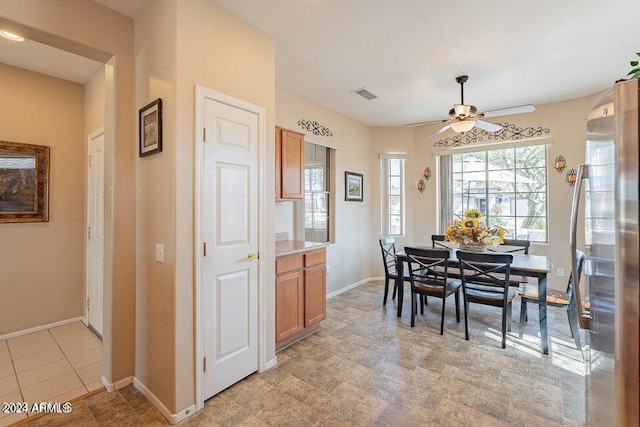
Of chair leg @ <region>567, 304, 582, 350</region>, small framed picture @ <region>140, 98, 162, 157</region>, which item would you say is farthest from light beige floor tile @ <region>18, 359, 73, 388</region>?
chair leg @ <region>567, 304, 582, 350</region>

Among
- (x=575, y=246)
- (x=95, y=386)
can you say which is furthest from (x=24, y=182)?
(x=575, y=246)

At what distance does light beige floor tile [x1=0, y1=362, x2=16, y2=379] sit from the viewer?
237 cm

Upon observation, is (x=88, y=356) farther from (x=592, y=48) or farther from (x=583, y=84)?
(x=583, y=84)

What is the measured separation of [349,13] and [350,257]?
11.6 feet

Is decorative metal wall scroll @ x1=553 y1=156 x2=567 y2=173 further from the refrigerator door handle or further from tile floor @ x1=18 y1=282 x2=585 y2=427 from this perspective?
the refrigerator door handle

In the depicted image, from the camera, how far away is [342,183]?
15.7 feet

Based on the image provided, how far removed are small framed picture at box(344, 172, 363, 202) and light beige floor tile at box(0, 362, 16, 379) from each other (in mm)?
4130

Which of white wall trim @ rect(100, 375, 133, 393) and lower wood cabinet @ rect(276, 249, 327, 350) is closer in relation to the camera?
white wall trim @ rect(100, 375, 133, 393)

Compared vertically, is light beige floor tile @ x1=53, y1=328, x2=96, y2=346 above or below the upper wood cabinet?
below

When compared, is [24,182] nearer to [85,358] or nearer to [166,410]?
[85,358]

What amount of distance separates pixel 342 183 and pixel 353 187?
33 centimetres

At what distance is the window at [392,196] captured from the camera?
5.53 metres

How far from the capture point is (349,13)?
2.30 m

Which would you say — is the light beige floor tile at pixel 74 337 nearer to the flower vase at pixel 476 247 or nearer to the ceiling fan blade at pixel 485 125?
the flower vase at pixel 476 247
